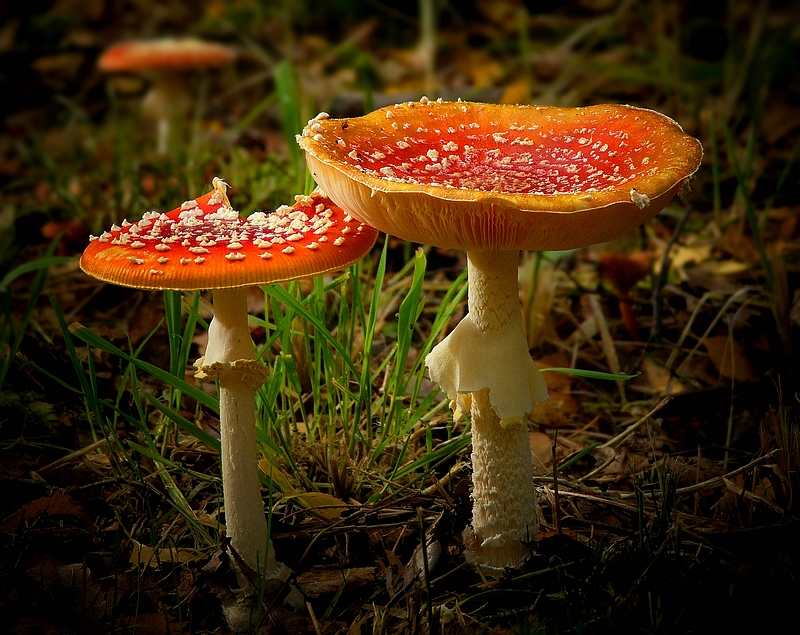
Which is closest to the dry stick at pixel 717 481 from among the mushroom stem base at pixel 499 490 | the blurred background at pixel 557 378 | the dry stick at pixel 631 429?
the blurred background at pixel 557 378

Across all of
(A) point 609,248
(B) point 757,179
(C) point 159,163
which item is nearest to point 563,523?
(A) point 609,248

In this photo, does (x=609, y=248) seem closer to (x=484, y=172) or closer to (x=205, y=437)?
(x=484, y=172)

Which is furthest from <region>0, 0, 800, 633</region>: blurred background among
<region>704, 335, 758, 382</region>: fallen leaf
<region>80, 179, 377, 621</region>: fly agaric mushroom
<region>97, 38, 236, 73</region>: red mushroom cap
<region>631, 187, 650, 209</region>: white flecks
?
<region>631, 187, 650, 209</region>: white flecks

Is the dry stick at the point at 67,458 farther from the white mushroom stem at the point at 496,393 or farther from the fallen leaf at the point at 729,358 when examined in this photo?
the fallen leaf at the point at 729,358

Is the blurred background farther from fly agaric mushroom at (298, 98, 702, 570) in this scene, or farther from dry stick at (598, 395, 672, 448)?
fly agaric mushroom at (298, 98, 702, 570)

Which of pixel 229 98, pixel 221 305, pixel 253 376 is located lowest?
pixel 229 98

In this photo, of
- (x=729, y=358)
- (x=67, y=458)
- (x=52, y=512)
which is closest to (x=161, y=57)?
(x=67, y=458)

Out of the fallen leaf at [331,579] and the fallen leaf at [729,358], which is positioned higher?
the fallen leaf at [729,358]
